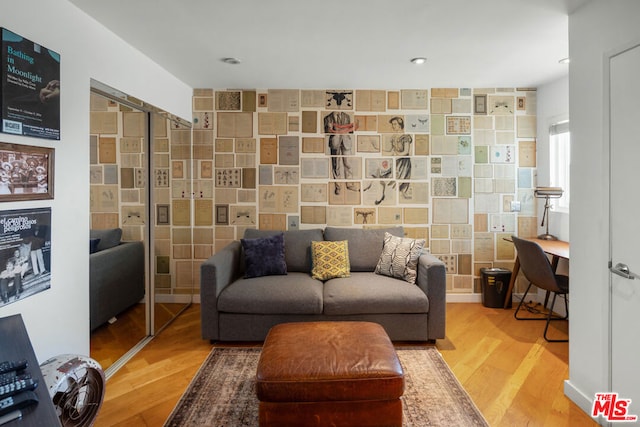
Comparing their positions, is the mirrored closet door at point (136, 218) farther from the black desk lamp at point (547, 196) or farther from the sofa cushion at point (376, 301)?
the black desk lamp at point (547, 196)

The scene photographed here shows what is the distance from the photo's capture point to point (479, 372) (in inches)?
108

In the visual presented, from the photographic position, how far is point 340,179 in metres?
4.27

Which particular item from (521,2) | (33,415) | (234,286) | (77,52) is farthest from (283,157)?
(33,415)

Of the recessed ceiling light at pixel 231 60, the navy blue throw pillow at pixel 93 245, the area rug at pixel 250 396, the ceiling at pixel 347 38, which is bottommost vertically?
the area rug at pixel 250 396

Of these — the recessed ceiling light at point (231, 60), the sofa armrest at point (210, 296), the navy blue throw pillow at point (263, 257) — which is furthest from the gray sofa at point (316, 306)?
the recessed ceiling light at point (231, 60)

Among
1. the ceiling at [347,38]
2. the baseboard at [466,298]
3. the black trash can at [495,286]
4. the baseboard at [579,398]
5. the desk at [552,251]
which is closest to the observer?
the baseboard at [579,398]

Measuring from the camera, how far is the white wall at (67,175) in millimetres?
1962

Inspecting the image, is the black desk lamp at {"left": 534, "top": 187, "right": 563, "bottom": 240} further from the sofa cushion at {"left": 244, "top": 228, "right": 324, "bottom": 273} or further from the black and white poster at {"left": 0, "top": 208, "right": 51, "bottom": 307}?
the black and white poster at {"left": 0, "top": 208, "right": 51, "bottom": 307}

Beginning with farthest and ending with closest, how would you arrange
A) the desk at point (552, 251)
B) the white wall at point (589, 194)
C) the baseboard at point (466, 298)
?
the baseboard at point (466, 298) < the desk at point (552, 251) < the white wall at point (589, 194)

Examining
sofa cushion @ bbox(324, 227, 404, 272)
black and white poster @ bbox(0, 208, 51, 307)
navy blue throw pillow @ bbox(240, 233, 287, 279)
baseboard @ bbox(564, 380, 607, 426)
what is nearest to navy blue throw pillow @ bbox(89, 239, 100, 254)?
black and white poster @ bbox(0, 208, 51, 307)

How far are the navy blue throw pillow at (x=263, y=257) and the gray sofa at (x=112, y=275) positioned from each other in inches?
37.2

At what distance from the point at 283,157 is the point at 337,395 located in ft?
9.42

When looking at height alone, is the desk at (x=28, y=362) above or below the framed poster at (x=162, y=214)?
below

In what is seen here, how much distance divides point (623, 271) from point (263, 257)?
108 inches
